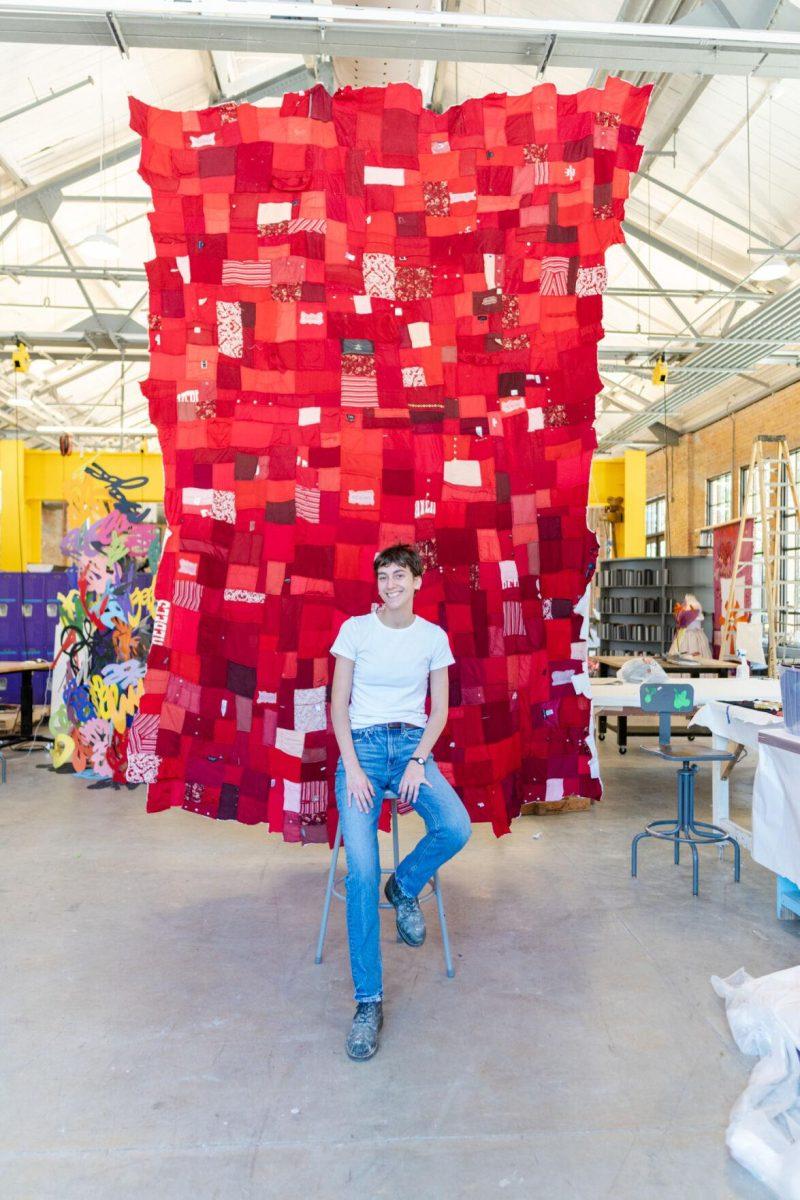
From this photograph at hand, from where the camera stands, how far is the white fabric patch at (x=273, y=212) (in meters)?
3.08

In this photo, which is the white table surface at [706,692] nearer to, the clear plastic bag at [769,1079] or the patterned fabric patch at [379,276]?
the clear plastic bag at [769,1079]

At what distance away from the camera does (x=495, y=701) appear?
311 cm

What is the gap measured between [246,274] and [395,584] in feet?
4.55

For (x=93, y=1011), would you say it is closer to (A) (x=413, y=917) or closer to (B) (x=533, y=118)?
(A) (x=413, y=917)

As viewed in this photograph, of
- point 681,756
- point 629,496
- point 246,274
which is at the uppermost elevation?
point 629,496

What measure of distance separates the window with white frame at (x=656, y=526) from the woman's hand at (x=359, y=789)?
49.3ft

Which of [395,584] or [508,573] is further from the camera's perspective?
[508,573]

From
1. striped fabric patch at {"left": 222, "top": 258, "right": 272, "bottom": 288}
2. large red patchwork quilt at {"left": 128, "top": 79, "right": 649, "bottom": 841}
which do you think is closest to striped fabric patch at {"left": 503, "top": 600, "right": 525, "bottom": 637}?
large red patchwork quilt at {"left": 128, "top": 79, "right": 649, "bottom": 841}

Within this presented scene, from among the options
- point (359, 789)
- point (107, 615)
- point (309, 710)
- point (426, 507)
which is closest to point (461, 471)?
point (426, 507)

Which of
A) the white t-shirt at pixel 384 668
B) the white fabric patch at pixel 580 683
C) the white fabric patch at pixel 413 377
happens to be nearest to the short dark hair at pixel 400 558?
the white t-shirt at pixel 384 668

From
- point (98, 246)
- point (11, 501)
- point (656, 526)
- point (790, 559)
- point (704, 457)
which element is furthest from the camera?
point (656, 526)

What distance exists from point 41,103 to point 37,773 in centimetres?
532

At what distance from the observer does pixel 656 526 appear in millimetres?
17172

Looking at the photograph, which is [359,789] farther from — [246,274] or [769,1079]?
[246,274]
